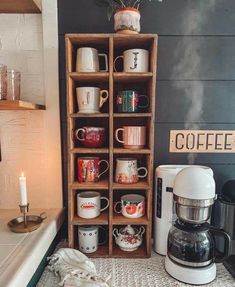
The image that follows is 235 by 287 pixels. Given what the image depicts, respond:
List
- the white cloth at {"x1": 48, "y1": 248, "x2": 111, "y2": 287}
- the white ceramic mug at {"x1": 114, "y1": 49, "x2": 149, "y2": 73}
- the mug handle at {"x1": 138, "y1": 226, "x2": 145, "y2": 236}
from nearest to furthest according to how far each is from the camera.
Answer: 1. the white cloth at {"x1": 48, "y1": 248, "x2": 111, "y2": 287}
2. the white ceramic mug at {"x1": 114, "y1": 49, "x2": 149, "y2": 73}
3. the mug handle at {"x1": 138, "y1": 226, "x2": 145, "y2": 236}

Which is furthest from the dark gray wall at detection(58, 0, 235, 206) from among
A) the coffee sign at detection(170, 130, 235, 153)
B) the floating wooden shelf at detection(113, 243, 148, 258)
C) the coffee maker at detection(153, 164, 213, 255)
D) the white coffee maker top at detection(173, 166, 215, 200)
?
the floating wooden shelf at detection(113, 243, 148, 258)

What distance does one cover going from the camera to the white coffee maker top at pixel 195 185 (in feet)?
2.31

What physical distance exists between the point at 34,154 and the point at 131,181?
446 millimetres

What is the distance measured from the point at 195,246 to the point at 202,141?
0.42 metres

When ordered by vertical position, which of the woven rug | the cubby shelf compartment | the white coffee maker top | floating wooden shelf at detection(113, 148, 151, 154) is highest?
floating wooden shelf at detection(113, 148, 151, 154)

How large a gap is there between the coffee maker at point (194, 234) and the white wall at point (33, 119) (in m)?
0.51

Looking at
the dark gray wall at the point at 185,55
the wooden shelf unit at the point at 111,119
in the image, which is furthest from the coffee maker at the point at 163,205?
the dark gray wall at the point at 185,55

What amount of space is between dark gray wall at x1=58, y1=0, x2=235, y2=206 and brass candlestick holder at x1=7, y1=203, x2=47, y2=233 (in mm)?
285

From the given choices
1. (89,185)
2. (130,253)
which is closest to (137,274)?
(130,253)

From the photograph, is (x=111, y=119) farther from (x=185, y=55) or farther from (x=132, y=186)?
(x=185, y=55)

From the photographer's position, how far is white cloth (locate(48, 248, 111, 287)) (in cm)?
69

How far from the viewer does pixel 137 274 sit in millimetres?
767

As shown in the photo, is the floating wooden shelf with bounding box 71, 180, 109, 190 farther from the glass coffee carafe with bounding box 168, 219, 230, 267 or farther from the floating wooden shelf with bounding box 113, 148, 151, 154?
the glass coffee carafe with bounding box 168, 219, 230, 267

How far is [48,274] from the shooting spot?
2.52ft
